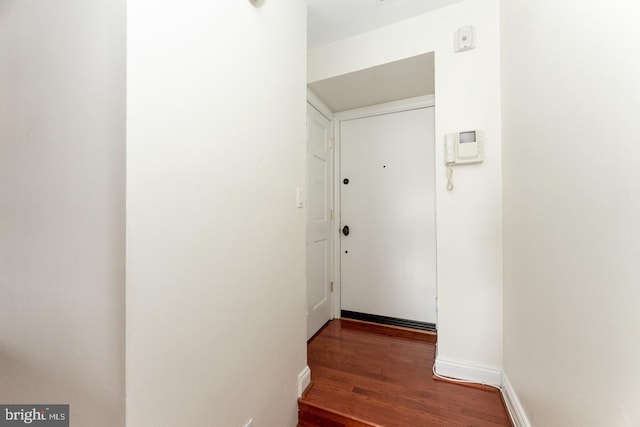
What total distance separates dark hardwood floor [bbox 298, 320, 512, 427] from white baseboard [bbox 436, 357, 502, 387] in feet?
0.17

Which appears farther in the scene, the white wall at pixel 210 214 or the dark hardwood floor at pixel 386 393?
the dark hardwood floor at pixel 386 393

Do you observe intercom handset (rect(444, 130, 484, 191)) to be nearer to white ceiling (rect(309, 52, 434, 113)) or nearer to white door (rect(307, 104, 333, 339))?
white ceiling (rect(309, 52, 434, 113))

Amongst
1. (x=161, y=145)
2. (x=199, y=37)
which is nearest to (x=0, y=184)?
(x=161, y=145)

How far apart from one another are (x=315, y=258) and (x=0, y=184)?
73.2 inches

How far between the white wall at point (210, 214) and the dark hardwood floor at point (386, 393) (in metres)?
0.23

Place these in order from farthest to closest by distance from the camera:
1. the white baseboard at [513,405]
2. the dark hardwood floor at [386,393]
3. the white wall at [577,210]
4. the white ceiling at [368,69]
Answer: the white ceiling at [368,69] < the dark hardwood floor at [386,393] < the white baseboard at [513,405] < the white wall at [577,210]

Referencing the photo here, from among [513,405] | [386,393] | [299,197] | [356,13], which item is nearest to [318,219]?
[299,197]

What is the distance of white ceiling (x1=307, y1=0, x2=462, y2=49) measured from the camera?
5.29 ft

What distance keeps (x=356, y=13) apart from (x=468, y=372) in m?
2.53
